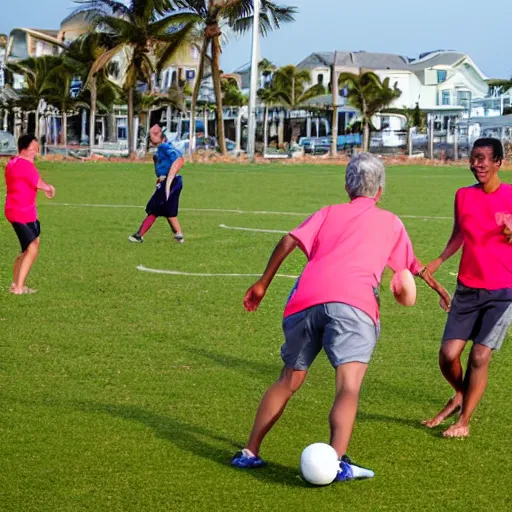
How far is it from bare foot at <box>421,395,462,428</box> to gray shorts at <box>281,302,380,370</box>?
149 cm

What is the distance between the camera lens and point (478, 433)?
6.81 meters

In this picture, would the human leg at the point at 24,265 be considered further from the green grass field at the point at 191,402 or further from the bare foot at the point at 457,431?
the bare foot at the point at 457,431

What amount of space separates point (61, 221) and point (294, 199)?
25.9ft

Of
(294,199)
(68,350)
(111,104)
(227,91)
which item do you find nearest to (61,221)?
(294,199)

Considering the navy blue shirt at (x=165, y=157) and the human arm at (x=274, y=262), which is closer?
the human arm at (x=274, y=262)

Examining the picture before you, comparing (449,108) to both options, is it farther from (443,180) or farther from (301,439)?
(301,439)

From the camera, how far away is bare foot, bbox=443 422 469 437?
22.0 feet

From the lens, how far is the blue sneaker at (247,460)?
5934mm

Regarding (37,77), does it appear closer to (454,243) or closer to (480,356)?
(454,243)

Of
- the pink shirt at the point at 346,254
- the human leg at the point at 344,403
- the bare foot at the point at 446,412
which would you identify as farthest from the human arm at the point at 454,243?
the human leg at the point at 344,403

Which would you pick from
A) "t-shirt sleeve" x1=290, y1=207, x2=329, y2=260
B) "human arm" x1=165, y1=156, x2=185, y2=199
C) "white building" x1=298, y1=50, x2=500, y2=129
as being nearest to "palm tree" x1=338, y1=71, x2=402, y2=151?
"white building" x1=298, y1=50, x2=500, y2=129

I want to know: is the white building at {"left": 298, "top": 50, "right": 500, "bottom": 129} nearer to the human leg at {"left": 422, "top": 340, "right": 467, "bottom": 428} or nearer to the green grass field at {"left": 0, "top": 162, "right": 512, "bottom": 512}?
the green grass field at {"left": 0, "top": 162, "right": 512, "bottom": 512}

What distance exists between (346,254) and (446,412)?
184cm

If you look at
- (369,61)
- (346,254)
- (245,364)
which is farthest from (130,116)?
(369,61)
